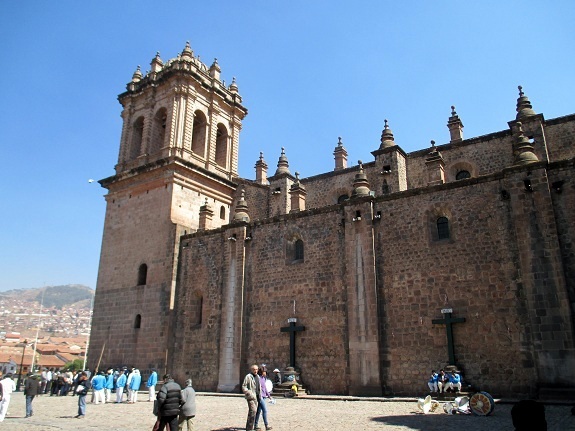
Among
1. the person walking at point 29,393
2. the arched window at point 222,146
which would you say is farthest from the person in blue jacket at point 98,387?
the arched window at point 222,146

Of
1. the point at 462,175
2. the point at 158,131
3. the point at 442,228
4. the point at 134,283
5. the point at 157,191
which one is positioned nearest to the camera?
the point at 442,228

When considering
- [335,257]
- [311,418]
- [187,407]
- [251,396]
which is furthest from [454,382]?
[187,407]

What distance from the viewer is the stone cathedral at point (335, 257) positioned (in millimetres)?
13797

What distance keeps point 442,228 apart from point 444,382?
492cm

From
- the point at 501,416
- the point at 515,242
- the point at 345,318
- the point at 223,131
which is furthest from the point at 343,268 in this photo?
the point at 223,131

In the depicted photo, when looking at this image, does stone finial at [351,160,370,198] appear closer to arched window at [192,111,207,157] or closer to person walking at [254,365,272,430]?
person walking at [254,365,272,430]

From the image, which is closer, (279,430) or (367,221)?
(279,430)

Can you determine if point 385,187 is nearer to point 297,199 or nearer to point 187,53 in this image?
point 297,199

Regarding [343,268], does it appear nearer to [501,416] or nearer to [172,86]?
[501,416]

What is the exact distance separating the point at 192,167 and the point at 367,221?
10296 mm

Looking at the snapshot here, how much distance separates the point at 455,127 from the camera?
24.0m

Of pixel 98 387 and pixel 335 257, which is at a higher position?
pixel 335 257

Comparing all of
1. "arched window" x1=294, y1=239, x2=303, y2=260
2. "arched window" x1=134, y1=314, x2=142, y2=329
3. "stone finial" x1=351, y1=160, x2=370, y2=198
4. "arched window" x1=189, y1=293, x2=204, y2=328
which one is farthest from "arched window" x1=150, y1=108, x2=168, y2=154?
"stone finial" x1=351, y1=160, x2=370, y2=198

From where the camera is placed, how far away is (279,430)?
899cm
